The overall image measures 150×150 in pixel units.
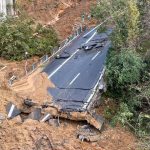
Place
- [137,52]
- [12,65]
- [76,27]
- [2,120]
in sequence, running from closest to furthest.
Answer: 1. [2,120]
2. [137,52]
3. [12,65]
4. [76,27]

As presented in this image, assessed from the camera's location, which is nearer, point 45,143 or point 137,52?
point 45,143

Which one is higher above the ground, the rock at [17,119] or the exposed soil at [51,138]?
the rock at [17,119]

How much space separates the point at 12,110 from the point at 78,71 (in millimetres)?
4721

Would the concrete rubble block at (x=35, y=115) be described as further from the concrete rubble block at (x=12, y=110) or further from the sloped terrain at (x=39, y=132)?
the concrete rubble block at (x=12, y=110)

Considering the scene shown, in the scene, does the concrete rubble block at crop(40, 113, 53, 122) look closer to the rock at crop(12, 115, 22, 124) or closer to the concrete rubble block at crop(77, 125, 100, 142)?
the rock at crop(12, 115, 22, 124)

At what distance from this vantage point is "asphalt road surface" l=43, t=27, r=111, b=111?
56.9 ft

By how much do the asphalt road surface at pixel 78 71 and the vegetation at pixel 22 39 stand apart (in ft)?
4.18

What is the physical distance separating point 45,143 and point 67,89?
4002 mm

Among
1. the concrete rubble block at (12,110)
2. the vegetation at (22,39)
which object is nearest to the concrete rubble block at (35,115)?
the concrete rubble block at (12,110)

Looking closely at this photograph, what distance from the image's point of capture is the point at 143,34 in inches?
749

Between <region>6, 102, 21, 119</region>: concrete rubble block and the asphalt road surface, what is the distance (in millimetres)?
1670

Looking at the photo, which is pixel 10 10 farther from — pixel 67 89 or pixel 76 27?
pixel 67 89

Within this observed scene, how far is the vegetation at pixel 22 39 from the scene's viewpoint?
21578 mm

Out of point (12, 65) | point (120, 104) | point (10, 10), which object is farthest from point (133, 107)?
point (10, 10)
